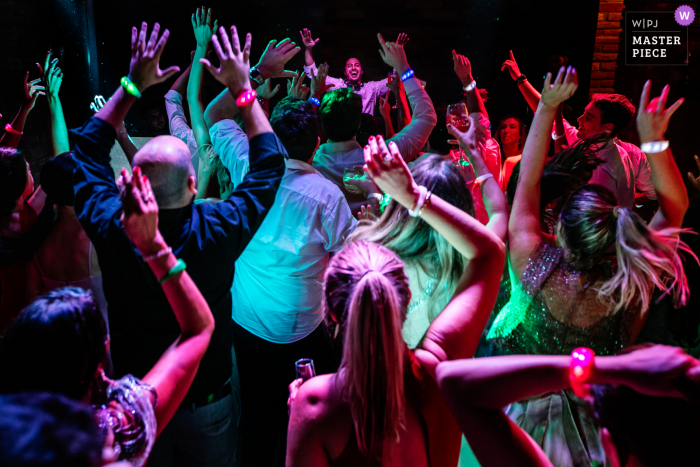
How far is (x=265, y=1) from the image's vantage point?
5812 millimetres

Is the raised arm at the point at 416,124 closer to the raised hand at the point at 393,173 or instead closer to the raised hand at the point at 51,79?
the raised hand at the point at 393,173

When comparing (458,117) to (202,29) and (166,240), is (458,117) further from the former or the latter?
(166,240)

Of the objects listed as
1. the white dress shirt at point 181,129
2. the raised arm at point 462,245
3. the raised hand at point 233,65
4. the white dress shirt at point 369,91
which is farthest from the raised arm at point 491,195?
the white dress shirt at point 369,91

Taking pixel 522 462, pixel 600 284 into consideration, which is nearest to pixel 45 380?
pixel 522 462

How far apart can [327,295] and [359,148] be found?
1.62m

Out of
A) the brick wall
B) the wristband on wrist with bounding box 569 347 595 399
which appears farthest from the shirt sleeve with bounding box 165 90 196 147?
the brick wall

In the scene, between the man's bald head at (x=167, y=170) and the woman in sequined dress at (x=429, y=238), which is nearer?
the man's bald head at (x=167, y=170)

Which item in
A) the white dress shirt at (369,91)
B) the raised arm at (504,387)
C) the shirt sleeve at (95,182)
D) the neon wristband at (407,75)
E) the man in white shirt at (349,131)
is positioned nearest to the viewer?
the raised arm at (504,387)

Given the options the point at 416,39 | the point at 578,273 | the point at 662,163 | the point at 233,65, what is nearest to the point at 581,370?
the point at 578,273

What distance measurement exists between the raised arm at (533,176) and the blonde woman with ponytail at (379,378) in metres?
0.51

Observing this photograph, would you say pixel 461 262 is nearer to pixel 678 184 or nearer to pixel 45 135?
pixel 678 184

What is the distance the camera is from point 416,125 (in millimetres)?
2566

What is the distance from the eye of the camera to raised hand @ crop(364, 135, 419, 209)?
1.27 m

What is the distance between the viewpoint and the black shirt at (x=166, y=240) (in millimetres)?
1367
